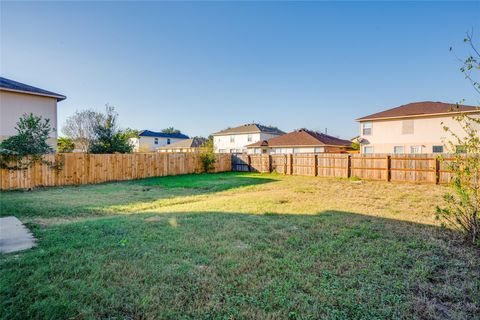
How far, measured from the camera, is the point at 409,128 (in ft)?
71.1

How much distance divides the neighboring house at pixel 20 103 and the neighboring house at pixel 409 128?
24278 millimetres

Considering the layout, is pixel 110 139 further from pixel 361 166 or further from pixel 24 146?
pixel 361 166

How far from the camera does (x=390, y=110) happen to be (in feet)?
77.4

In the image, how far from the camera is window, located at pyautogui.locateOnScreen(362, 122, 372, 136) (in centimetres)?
2372

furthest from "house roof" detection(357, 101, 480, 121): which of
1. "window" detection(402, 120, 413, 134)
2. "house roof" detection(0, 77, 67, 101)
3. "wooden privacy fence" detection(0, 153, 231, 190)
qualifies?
"house roof" detection(0, 77, 67, 101)

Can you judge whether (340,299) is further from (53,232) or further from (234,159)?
(234,159)

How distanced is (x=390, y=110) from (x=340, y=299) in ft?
82.5

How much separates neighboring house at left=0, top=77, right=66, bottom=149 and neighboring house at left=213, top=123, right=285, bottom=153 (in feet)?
79.7

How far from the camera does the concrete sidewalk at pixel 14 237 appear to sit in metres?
3.97

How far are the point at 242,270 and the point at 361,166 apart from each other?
1499cm

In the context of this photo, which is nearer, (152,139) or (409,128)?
(409,128)

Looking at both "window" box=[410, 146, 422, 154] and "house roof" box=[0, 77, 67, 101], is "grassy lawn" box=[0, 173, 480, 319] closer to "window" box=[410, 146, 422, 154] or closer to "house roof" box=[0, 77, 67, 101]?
"house roof" box=[0, 77, 67, 101]

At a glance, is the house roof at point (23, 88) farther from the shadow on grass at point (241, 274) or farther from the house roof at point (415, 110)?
the house roof at point (415, 110)

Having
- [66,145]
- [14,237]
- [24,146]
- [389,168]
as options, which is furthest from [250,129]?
[14,237]
